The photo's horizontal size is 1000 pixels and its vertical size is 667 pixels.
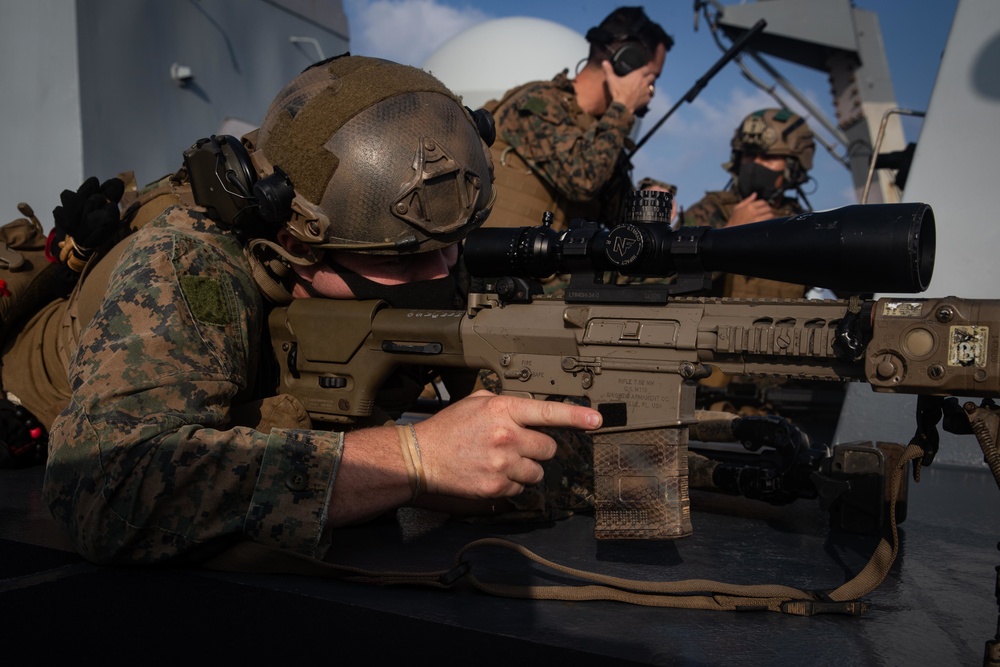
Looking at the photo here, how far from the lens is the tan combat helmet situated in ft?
6.89

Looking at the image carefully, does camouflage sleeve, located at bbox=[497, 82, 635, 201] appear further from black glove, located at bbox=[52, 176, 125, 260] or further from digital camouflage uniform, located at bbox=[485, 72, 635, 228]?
black glove, located at bbox=[52, 176, 125, 260]

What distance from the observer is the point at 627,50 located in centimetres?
484

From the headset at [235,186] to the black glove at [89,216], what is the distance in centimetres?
55

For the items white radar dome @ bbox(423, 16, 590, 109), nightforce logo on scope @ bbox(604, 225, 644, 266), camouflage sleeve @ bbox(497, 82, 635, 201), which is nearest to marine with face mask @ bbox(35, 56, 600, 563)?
nightforce logo on scope @ bbox(604, 225, 644, 266)

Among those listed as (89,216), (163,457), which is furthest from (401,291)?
(89,216)

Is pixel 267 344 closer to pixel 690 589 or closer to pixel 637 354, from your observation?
pixel 637 354

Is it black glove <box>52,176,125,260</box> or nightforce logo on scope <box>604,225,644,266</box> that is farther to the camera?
black glove <box>52,176,125,260</box>

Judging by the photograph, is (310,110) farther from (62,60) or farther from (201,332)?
(62,60)

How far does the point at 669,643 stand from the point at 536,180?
364 cm

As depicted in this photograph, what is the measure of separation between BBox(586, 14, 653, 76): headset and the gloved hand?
9.91 ft

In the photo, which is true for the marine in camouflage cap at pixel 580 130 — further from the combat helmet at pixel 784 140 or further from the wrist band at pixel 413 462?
the wrist band at pixel 413 462

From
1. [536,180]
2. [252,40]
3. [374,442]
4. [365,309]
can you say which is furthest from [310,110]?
[252,40]

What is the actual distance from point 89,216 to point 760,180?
4.87 meters

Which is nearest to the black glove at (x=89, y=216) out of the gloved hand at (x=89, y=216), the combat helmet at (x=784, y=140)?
the gloved hand at (x=89, y=216)
